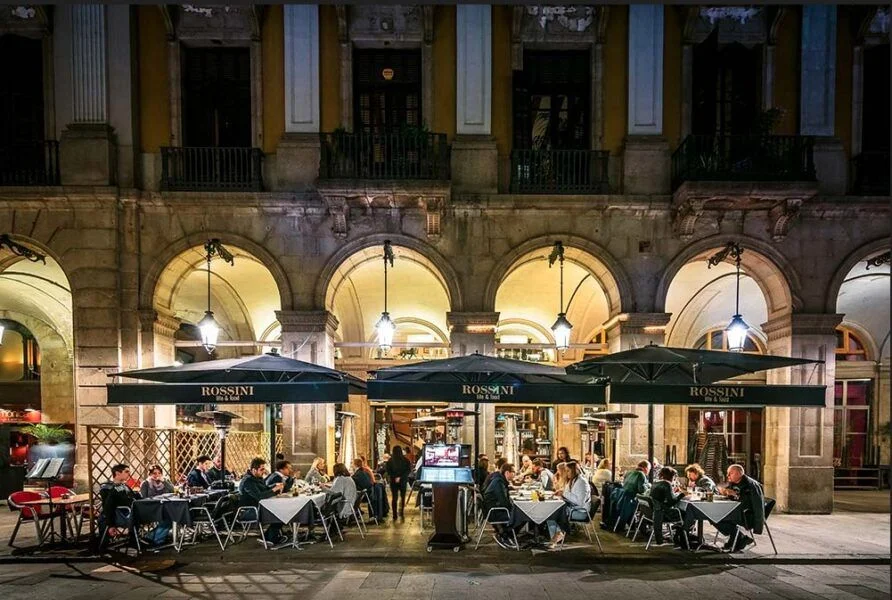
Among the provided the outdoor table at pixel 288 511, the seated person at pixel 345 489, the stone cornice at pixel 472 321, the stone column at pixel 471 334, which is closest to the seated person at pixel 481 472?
the stone column at pixel 471 334

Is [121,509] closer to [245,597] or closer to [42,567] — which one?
[42,567]

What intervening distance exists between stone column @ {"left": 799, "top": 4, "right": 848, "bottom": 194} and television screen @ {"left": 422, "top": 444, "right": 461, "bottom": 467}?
1044 centimetres

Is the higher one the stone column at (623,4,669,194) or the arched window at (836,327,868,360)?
the stone column at (623,4,669,194)

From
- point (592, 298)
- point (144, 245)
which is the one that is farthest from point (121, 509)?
point (592, 298)

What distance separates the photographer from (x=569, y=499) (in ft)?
32.6

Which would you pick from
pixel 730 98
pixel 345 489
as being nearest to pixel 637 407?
pixel 345 489

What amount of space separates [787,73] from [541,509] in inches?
454

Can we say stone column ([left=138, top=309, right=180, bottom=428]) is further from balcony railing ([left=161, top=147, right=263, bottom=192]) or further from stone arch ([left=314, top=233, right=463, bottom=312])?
stone arch ([left=314, top=233, right=463, bottom=312])

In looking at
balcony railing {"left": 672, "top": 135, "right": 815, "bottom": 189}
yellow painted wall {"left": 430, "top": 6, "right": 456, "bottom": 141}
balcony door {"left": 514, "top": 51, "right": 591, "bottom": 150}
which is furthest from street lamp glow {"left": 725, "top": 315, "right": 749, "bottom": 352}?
yellow painted wall {"left": 430, "top": 6, "right": 456, "bottom": 141}

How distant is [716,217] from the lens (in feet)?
43.8

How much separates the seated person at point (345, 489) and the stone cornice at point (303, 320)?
3.62 metres

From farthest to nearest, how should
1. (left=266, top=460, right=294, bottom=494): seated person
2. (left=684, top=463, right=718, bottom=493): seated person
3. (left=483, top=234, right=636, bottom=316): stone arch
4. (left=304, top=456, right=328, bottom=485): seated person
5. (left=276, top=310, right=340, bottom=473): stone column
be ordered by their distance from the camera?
(left=483, top=234, right=636, bottom=316): stone arch, (left=276, top=310, right=340, bottom=473): stone column, (left=304, top=456, right=328, bottom=485): seated person, (left=266, top=460, right=294, bottom=494): seated person, (left=684, top=463, right=718, bottom=493): seated person

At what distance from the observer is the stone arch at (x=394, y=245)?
13.4 meters

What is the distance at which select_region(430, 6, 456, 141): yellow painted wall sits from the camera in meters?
13.7
